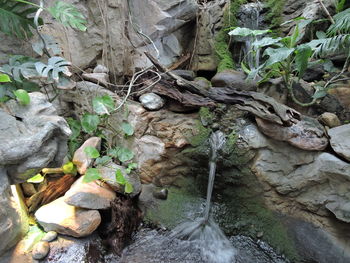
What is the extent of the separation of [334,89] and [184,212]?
6.90 ft

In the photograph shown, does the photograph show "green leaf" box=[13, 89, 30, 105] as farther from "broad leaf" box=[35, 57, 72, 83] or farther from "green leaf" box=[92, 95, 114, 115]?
"green leaf" box=[92, 95, 114, 115]

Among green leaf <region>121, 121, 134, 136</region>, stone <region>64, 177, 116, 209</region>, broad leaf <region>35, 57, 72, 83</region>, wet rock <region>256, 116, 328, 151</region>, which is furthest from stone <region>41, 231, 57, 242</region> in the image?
wet rock <region>256, 116, 328, 151</region>

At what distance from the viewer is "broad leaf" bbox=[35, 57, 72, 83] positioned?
216 cm

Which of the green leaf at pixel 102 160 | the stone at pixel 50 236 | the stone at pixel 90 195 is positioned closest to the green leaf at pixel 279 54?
the green leaf at pixel 102 160

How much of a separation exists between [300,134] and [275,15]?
2520mm

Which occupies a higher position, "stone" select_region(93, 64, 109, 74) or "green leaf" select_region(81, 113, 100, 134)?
"stone" select_region(93, 64, 109, 74)

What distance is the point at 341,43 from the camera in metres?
2.11

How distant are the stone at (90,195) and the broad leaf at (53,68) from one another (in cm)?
106

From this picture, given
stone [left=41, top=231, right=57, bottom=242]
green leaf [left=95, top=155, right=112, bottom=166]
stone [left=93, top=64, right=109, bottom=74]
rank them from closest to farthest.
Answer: stone [left=41, top=231, right=57, bottom=242]
green leaf [left=95, top=155, right=112, bottom=166]
stone [left=93, top=64, right=109, bottom=74]

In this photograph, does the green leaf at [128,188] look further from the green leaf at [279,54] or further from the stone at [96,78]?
the green leaf at [279,54]

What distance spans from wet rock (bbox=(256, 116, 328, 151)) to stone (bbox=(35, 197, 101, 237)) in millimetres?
1772

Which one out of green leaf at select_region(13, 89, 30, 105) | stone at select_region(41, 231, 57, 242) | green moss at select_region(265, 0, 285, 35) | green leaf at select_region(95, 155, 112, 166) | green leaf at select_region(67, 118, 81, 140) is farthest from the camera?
green moss at select_region(265, 0, 285, 35)

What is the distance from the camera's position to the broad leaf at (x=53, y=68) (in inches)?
85.0

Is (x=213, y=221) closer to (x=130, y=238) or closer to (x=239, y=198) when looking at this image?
(x=239, y=198)
